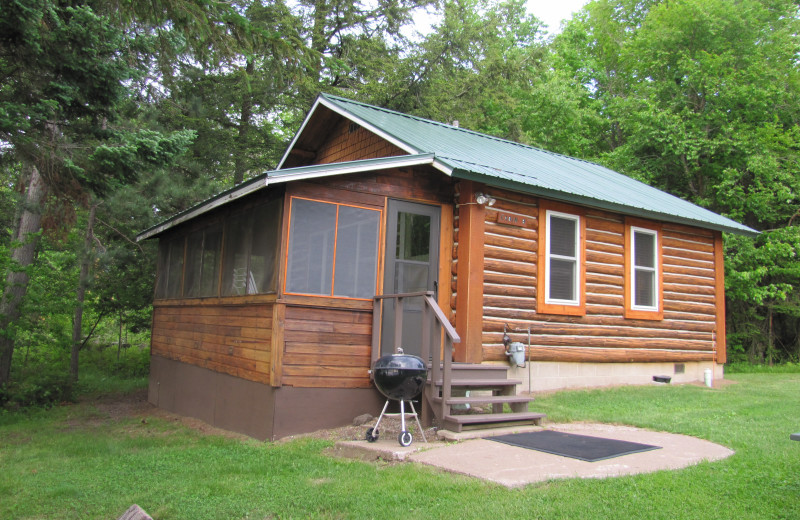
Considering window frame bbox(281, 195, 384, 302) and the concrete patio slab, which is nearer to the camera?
the concrete patio slab

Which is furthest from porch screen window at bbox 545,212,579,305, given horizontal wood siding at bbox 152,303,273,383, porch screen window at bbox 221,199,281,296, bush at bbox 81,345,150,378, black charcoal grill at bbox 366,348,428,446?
bush at bbox 81,345,150,378

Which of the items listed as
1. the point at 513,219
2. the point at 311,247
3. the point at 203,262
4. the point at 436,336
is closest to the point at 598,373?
the point at 513,219

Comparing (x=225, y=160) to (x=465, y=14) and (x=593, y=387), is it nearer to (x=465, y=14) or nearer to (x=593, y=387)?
(x=465, y=14)

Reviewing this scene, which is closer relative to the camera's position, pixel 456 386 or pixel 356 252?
pixel 456 386

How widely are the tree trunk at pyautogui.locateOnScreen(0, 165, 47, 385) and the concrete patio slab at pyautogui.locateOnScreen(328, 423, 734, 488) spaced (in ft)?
26.7

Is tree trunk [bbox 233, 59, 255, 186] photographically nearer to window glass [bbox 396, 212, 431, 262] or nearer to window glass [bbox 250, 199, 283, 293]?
window glass [bbox 250, 199, 283, 293]

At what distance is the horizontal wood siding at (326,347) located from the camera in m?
7.45

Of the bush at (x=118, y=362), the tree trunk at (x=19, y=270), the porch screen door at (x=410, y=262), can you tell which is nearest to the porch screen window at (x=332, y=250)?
the porch screen door at (x=410, y=262)

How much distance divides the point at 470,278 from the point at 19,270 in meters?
8.04

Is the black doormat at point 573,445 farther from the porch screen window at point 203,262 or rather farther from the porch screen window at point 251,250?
the porch screen window at point 203,262

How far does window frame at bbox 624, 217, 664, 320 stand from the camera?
10578 mm

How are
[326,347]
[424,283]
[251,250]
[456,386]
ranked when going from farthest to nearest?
[424,283], [251,250], [326,347], [456,386]

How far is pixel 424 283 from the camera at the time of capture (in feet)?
28.2

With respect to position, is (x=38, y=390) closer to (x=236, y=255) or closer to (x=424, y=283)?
(x=236, y=255)
